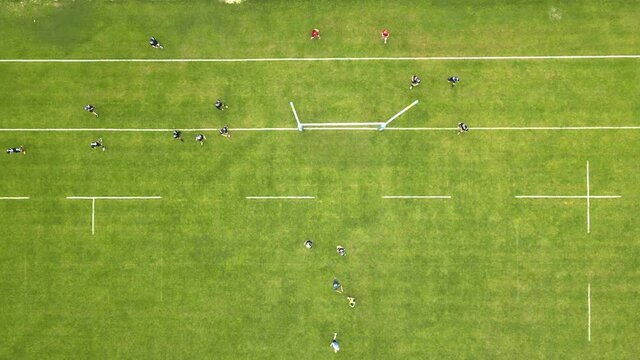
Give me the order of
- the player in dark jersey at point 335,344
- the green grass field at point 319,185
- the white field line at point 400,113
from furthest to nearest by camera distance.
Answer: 1. the white field line at point 400,113
2. the green grass field at point 319,185
3. the player in dark jersey at point 335,344

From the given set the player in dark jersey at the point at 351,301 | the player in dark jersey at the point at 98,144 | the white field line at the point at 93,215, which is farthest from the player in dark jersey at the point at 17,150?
the player in dark jersey at the point at 351,301

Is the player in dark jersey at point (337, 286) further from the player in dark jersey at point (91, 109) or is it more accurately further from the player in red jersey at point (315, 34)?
the player in dark jersey at point (91, 109)

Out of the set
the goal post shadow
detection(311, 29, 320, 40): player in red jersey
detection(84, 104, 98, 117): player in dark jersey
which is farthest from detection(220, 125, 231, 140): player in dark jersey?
detection(84, 104, 98, 117): player in dark jersey

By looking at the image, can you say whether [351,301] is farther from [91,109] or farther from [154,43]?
[154,43]

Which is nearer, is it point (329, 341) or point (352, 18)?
point (329, 341)

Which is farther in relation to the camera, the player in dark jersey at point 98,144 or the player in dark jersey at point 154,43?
the player in dark jersey at point 154,43

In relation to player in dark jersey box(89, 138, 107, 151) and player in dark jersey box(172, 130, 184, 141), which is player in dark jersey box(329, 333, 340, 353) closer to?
player in dark jersey box(172, 130, 184, 141)

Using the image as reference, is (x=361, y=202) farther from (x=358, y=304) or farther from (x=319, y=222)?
(x=358, y=304)

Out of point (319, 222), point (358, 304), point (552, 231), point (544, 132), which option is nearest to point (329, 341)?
point (358, 304)
